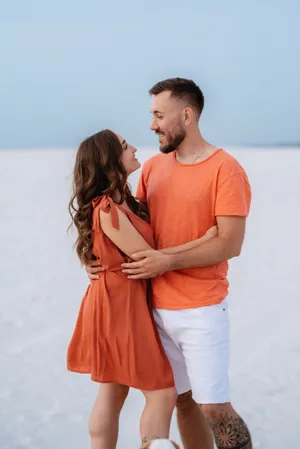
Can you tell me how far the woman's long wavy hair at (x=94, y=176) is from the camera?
355cm

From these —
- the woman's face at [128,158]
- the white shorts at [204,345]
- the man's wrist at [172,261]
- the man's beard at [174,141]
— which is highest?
the man's beard at [174,141]

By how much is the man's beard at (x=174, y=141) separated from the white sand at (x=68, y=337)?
0.55 metres

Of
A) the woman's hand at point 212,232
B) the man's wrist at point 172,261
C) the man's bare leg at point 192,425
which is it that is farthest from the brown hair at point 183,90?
the man's bare leg at point 192,425

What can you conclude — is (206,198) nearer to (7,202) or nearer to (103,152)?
(103,152)

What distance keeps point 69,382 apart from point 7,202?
13006 mm

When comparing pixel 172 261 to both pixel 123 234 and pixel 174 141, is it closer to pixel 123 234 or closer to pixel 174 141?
pixel 123 234

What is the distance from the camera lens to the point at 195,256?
11.7ft

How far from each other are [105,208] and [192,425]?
1.39 m

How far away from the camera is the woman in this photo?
3551mm

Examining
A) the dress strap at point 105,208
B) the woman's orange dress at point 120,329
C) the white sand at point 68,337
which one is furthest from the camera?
the white sand at point 68,337

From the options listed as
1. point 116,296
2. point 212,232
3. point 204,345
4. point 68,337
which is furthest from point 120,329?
point 68,337

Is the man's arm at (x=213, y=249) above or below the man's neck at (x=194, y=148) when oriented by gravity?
below

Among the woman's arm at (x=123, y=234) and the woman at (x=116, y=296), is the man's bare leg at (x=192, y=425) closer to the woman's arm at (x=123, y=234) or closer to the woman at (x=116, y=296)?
the woman at (x=116, y=296)

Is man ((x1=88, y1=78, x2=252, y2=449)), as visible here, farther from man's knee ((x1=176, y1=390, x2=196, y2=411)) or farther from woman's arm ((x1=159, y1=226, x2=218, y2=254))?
man's knee ((x1=176, y1=390, x2=196, y2=411))
